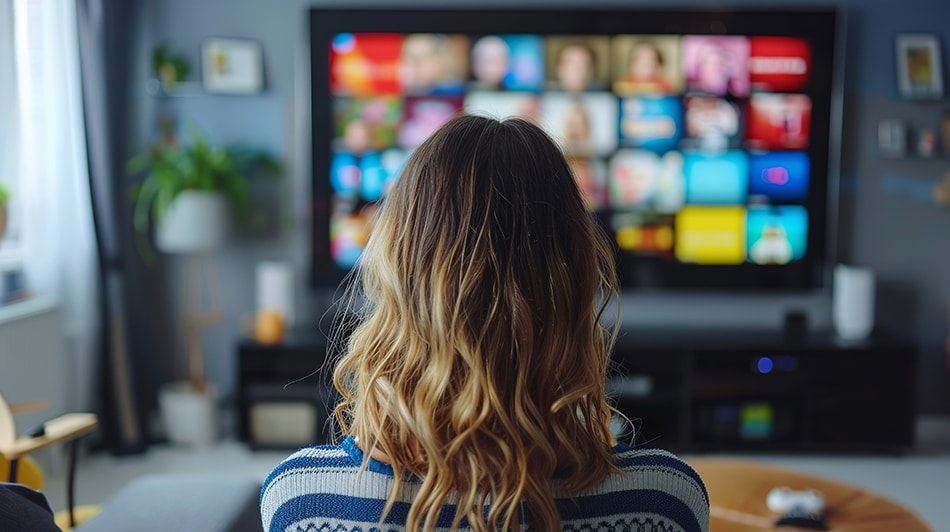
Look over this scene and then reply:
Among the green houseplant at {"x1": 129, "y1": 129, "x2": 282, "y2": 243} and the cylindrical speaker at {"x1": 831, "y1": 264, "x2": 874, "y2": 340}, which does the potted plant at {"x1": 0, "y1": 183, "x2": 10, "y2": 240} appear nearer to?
the green houseplant at {"x1": 129, "y1": 129, "x2": 282, "y2": 243}

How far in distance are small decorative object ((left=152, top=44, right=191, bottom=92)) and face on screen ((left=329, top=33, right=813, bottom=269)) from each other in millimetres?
699

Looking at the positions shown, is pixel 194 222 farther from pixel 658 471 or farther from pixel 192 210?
pixel 658 471

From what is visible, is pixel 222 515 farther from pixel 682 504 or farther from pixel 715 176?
pixel 715 176

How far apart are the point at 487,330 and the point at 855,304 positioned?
3.44 metres

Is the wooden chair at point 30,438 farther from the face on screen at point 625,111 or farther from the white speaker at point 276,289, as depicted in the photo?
the face on screen at point 625,111

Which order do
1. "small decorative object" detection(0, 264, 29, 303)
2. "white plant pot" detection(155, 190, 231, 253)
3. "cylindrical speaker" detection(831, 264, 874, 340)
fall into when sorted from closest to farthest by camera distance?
"small decorative object" detection(0, 264, 29, 303), "white plant pot" detection(155, 190, 231, 253), "cylindrical speaker" detection(831, 264, 874, 340)

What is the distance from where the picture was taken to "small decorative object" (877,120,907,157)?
13.5 ft

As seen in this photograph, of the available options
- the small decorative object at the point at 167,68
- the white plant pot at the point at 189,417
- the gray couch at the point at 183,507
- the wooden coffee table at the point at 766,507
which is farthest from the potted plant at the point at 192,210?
the wooden coffee table at the point at 766,507

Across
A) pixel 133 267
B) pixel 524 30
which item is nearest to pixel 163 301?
pixel 133 267

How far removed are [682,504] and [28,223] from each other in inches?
131

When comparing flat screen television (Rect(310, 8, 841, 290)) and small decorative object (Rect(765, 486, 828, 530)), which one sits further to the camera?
flat screen television (Rect(310, 8, 841, 290))

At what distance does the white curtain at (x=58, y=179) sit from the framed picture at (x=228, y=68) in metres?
0.58

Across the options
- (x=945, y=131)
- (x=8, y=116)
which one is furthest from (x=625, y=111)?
(x=8, y=116)

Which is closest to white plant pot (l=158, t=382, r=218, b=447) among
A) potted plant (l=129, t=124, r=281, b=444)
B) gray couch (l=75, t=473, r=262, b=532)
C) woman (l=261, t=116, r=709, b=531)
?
potted plant (l=129, t=124, r=281, b=444)
